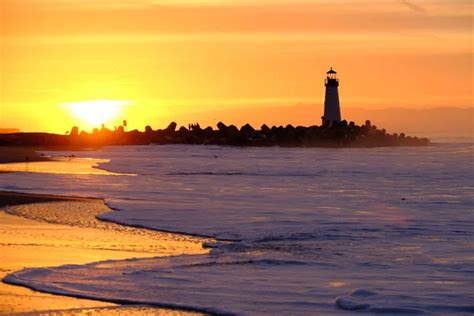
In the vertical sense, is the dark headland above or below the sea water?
above

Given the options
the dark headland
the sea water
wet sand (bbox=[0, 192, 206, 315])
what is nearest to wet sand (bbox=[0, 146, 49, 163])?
the sea water

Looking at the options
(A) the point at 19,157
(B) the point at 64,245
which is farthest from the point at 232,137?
(B) the point at 64,245

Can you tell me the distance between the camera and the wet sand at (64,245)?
671cm

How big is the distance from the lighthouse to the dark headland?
30.3 inches

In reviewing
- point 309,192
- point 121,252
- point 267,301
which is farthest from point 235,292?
point 309,192

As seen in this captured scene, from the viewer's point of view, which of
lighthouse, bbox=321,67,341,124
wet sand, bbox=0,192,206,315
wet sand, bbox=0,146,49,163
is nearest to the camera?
wet sand, bbox=0,192,206,315

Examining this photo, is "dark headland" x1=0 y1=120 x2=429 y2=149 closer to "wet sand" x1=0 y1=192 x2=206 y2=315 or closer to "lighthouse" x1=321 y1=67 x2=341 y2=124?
"lighthouse" x1=321 y1=67 x2=341 y2=124

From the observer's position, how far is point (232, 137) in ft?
200

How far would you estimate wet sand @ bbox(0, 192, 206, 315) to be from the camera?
6.71 metres

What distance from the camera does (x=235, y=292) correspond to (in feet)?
24.2

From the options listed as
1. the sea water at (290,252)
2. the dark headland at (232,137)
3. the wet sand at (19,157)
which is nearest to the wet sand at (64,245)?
the sea water at (290,252)

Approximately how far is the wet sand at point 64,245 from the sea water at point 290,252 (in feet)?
0.91

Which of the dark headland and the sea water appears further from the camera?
the dark headland

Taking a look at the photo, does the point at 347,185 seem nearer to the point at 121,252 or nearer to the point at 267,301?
the point at 121,252
